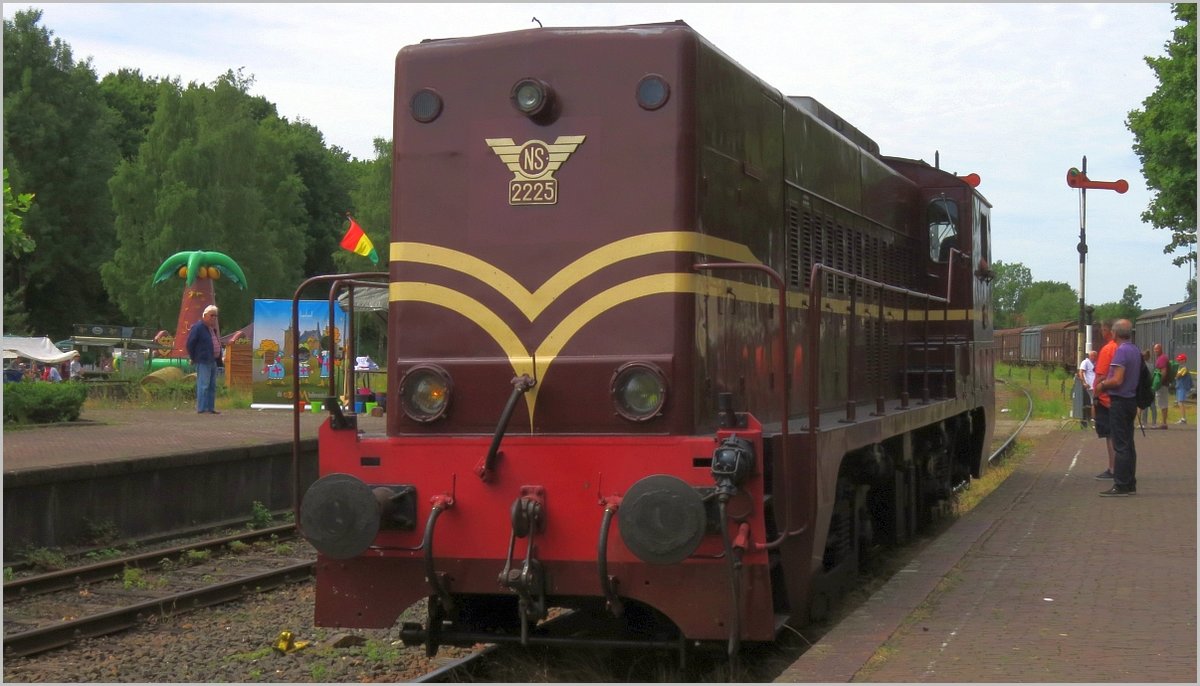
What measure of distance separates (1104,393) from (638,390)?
853 centimetres

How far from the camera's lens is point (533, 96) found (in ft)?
20.6

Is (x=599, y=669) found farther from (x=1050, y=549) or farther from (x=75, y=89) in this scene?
(x=75, y=89)

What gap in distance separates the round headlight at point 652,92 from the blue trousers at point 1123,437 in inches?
319

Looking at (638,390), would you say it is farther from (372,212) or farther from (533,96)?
(372,212)

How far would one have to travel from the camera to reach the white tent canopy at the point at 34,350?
37.1 metres

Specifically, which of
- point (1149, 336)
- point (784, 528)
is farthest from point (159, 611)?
point (1149, 336)

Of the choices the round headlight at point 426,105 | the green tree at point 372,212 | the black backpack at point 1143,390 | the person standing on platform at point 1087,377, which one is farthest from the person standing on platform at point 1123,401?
the green tree at point 372,212

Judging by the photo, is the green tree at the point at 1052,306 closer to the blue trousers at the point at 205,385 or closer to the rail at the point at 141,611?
the blue trousers at the point at 205,385

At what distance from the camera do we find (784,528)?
6125 millimetres

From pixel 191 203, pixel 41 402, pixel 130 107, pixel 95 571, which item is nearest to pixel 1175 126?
pixel 41 402

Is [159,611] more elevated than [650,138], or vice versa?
[650,138]

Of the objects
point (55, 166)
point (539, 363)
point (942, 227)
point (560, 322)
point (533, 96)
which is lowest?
point (539, 363)

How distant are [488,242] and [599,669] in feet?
7.49

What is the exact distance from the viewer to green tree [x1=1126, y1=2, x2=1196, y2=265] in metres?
32.0
